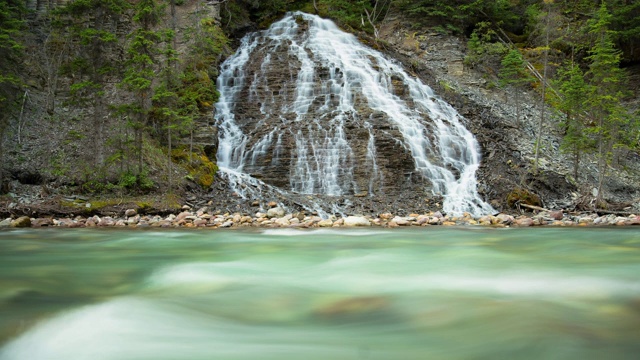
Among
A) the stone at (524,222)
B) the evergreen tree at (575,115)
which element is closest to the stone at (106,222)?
the stone at (524,222)

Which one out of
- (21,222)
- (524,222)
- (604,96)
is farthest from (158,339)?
(604,96)

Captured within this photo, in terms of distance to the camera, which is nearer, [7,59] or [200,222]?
[200,222]

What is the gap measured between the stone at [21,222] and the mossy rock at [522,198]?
1290 centimetres

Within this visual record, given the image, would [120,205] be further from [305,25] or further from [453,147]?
[305,25]

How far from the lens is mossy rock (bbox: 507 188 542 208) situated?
1291 centimetres

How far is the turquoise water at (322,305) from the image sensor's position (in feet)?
7.05

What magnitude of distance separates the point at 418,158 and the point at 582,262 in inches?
411

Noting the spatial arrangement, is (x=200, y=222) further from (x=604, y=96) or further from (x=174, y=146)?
(x=604, y=96)

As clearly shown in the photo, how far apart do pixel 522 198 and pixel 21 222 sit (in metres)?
13.4

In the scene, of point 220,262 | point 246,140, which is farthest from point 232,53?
point 220,262

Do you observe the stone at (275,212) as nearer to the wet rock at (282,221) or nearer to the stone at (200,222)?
the wet rock at (282,221)

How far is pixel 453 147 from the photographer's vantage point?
1564 centimetres

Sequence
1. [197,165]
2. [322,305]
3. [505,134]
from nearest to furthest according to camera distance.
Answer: [322,305]
[197,165]
[505,134]

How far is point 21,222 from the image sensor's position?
9391mm
